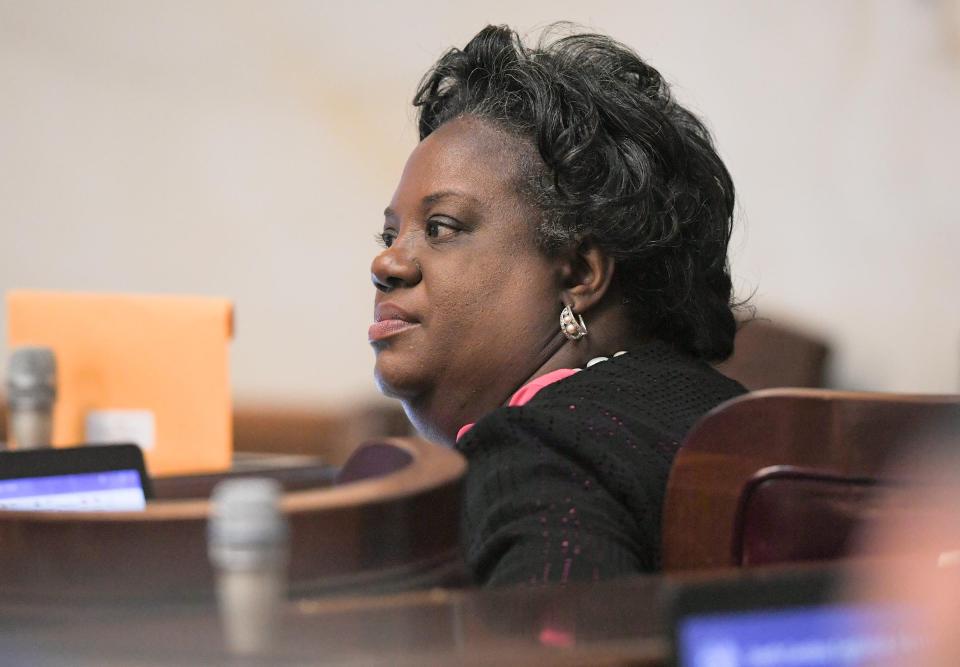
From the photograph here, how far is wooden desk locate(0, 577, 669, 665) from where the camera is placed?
44 centimetres

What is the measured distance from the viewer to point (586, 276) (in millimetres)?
1431

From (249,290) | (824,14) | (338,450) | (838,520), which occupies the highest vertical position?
(824,14)

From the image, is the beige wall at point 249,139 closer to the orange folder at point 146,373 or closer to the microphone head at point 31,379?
the orange folder at point 146,373

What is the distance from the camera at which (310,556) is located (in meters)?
0.57

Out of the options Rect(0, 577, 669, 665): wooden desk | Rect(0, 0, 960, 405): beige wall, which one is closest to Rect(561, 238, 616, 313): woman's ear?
Rect(0, 577, 669, 665): wooden desk

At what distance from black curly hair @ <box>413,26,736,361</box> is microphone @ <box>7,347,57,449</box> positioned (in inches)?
25.4

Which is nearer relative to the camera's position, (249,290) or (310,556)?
(310,556)

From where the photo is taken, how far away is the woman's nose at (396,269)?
4.76 feet

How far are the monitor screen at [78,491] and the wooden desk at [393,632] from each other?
50 centimetres

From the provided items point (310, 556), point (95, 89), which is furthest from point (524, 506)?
point (95, 89)

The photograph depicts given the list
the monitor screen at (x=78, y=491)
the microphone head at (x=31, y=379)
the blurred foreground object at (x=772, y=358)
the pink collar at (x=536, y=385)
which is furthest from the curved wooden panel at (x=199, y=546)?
the blurred foreground object at (x=772, y=358)

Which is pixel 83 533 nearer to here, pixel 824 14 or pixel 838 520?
pixel 838 520

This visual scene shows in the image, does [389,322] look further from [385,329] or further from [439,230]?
[439,230]

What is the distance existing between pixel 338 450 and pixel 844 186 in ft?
4.80
